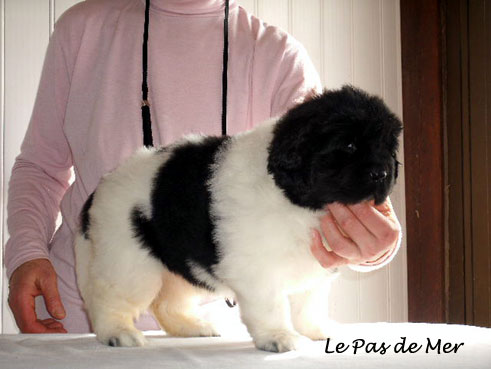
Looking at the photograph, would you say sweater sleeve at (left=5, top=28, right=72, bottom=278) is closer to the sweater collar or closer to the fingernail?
the fingernail

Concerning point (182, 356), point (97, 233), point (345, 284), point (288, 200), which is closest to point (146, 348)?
point (182, 356)

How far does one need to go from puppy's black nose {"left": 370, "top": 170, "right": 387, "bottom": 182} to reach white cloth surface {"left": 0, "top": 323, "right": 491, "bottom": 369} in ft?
1.49

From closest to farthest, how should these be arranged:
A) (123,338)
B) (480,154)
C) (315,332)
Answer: (123,338)
(315,332)
(480,154)

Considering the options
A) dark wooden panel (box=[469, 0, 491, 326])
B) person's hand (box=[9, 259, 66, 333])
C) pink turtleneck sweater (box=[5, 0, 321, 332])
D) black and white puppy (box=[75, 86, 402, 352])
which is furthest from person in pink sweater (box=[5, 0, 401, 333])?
dark wooden panel (box=[469, 0, 491, 326])

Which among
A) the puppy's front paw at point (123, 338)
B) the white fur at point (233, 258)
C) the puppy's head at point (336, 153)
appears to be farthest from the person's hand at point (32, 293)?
the puppy's head at point (336, 153)

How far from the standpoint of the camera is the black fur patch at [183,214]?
6.18 feet

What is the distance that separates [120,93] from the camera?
266cm

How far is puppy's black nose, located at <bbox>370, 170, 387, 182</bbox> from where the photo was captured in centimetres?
173

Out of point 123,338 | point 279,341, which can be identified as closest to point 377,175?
point 279,341

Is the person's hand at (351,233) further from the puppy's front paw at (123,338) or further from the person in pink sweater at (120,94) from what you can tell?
the person in pink sweater at (120,94)

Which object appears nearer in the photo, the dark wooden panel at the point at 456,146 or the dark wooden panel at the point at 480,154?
the dark wooden panel at the point at 480,154

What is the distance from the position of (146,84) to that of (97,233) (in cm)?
76

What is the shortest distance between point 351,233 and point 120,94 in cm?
129

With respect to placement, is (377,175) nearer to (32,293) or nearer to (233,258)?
(233,258)
